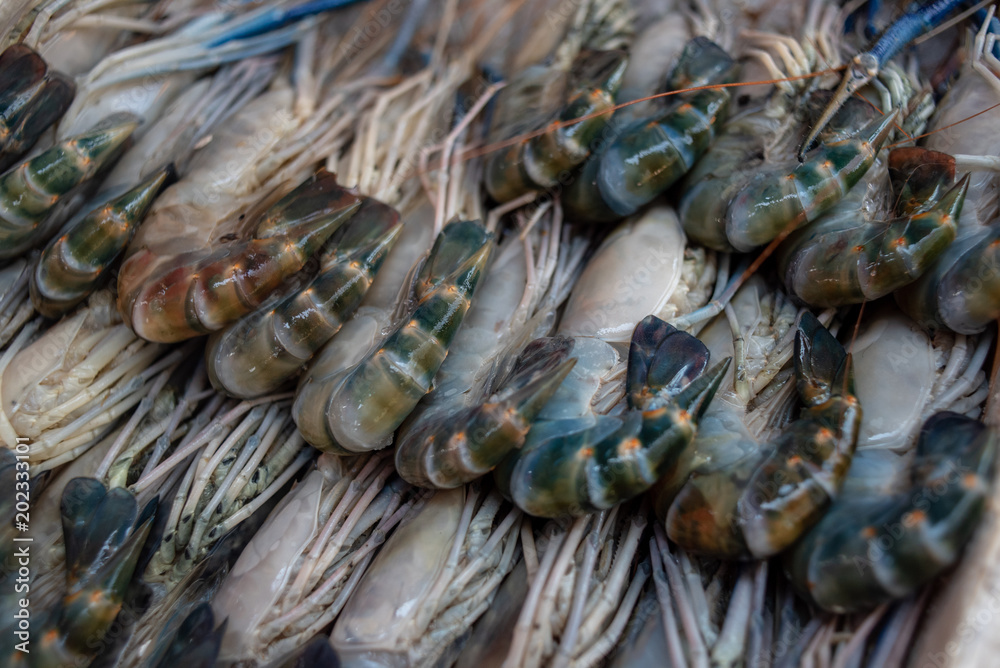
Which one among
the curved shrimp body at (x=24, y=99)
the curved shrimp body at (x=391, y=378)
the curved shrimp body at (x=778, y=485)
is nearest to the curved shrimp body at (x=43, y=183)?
the curved shrimp body at (x=24, y=99)

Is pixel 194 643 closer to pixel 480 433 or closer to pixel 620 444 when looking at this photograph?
pixel 480 433

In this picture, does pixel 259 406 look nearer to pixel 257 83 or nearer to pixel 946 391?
pixel 257 83

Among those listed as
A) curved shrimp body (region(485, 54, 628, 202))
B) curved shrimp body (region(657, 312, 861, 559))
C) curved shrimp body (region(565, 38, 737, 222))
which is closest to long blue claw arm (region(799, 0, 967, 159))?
curved shrimp body (region(565, 38, 737, 222))

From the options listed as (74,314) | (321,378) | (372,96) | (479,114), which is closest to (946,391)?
(321,378)

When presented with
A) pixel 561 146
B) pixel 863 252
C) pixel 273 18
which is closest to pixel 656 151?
pixel 561 146

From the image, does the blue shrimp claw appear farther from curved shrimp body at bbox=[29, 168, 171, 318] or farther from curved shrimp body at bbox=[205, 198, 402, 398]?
curved shrimp body at bbox=[29, 168, 171, 318]

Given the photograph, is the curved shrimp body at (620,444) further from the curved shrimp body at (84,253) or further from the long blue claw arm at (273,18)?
the long blue claw arm at (273,18)
